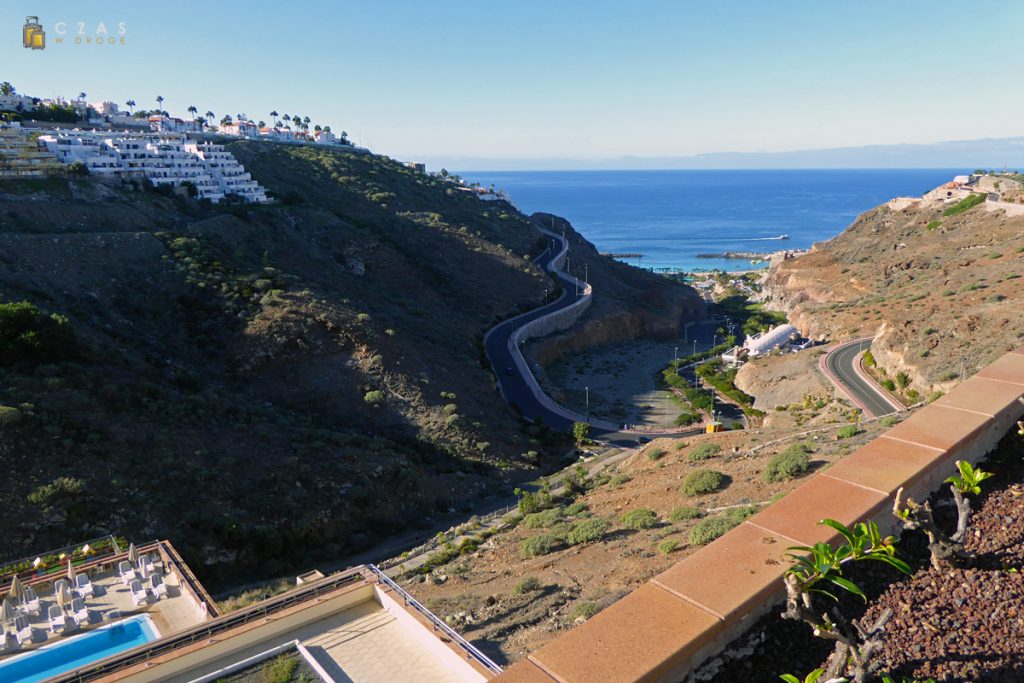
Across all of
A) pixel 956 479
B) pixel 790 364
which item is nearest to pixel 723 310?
pixel 790 364

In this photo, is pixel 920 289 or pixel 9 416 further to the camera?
pixel 920 289

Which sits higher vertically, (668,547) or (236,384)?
(668,547)

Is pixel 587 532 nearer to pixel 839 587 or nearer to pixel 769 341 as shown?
pixel 839 587

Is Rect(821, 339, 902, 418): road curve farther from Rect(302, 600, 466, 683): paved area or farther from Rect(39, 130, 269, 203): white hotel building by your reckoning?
Rect(39, 130, 269, 203): white hotel building

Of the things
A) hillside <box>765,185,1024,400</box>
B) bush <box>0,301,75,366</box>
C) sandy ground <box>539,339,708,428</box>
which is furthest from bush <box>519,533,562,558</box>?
sandy ground <box>539,339,708,428</box>

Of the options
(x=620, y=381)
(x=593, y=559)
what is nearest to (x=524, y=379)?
(x=620, y=381)
